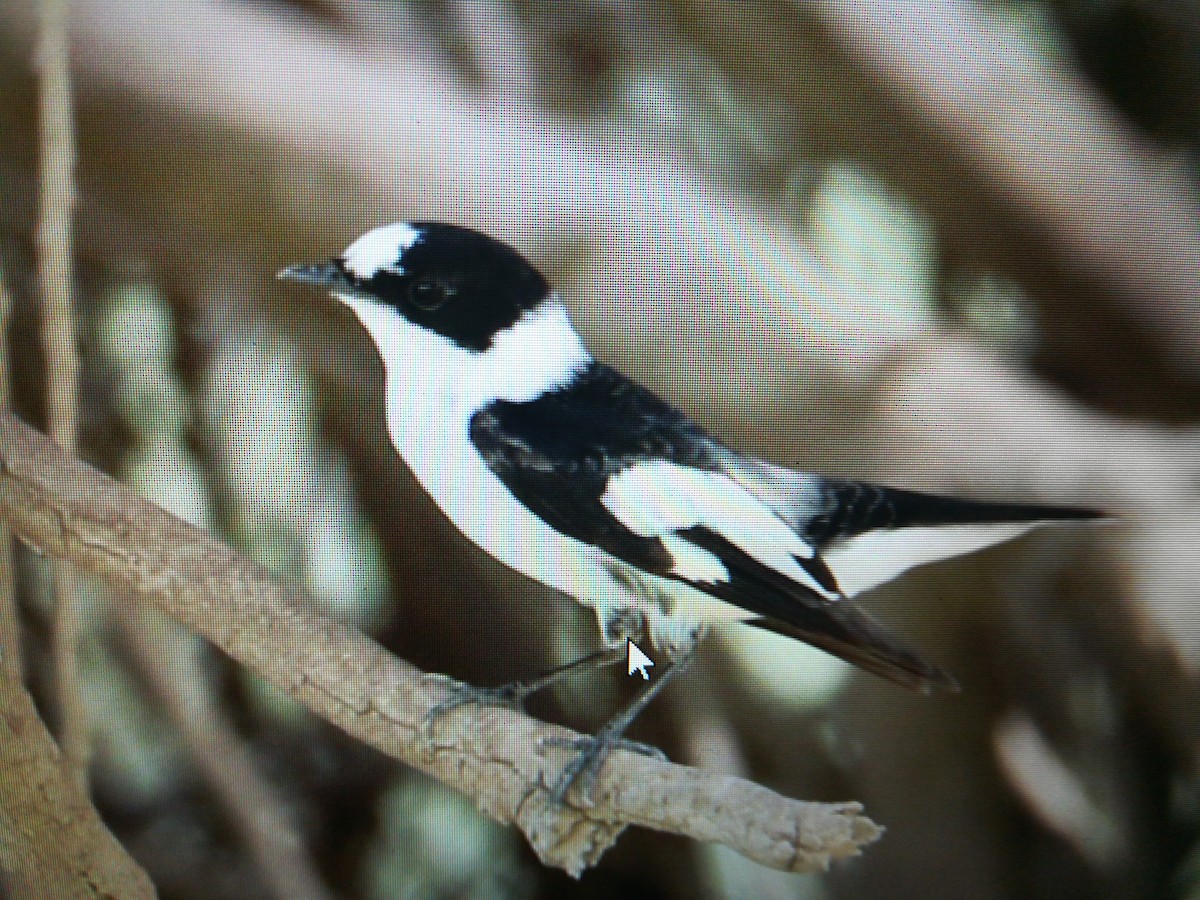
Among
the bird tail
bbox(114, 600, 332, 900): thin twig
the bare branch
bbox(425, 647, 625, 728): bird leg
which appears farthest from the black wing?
the bare branch

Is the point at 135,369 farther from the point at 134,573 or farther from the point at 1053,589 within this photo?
the point at 1053,589

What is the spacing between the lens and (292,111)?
84 cm

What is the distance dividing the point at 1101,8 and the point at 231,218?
0.66 meters

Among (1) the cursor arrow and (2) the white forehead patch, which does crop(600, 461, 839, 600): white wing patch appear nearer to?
(1) the cursor arrow

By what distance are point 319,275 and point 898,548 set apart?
450 mm

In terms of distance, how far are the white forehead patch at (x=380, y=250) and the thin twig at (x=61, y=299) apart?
28 centimetres

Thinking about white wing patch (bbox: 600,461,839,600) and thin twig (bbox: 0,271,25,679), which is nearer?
white wing patch (bbox: 600,461,839,600)

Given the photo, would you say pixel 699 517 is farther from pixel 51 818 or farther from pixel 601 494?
pixel 51 818

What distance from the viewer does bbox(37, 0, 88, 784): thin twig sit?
2.81ft

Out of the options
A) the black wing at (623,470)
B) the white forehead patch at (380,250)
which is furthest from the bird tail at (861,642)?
the white forehead patch at (380,250)

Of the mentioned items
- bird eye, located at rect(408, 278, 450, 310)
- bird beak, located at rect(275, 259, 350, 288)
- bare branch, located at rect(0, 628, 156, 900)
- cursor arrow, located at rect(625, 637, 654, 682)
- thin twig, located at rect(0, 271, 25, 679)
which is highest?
bird eye, located at rect(408, 278, 450, 310)

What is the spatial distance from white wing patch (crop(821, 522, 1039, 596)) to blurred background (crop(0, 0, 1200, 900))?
0.01 m

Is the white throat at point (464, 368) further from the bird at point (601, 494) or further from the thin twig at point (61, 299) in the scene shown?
the thin twig at point (61, 299)

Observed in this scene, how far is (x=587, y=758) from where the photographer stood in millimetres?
731
